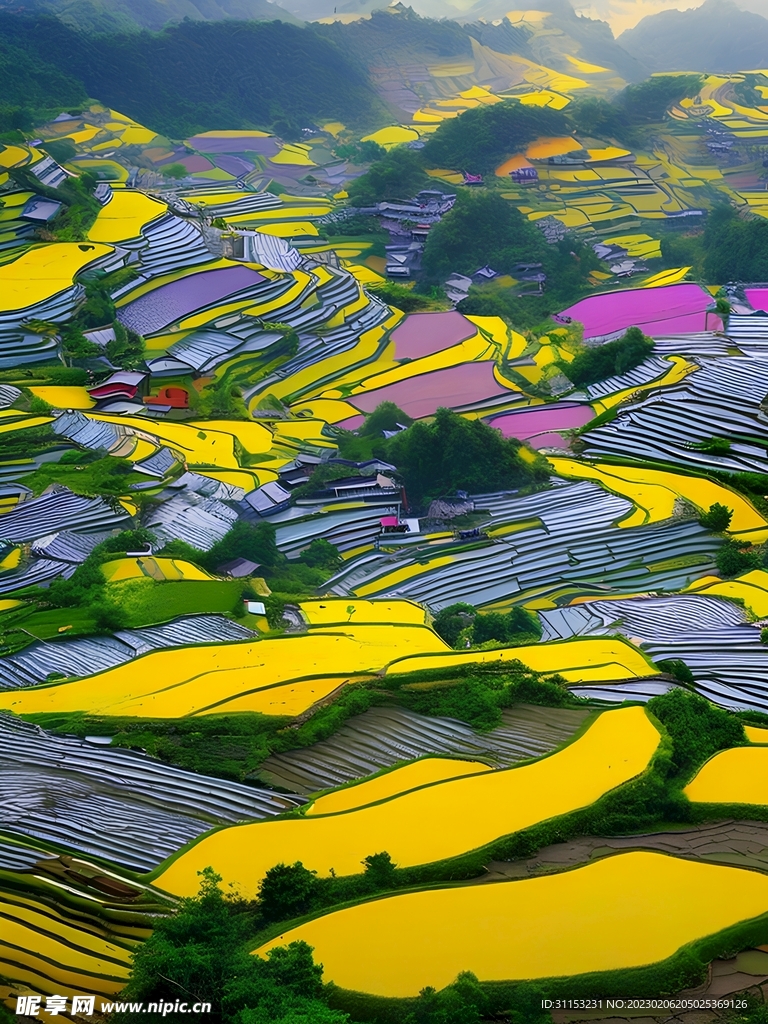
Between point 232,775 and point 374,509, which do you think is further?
point 374,509

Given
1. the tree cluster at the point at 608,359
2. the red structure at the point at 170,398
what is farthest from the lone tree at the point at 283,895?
the tree cluster at the point at 608,359

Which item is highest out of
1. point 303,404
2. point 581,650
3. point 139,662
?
point 581,650

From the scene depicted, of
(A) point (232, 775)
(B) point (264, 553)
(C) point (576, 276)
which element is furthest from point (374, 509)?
(C) point (576, 276)

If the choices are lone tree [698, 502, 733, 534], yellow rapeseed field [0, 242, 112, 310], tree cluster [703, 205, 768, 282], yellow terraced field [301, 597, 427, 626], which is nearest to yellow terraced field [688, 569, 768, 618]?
lone tree [698, 502, 733, 534]

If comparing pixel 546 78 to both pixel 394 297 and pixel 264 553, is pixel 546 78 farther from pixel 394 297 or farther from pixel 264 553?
pixel 264 553

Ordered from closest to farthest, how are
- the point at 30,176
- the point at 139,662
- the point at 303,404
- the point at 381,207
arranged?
the point at 139,662 → the point at 303,404 → the point at 30,176 → the point at 381,207

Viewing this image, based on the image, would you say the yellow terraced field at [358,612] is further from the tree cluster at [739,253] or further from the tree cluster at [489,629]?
the tree cluster at [739,253]

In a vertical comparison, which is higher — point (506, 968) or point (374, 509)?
point (506, 968)

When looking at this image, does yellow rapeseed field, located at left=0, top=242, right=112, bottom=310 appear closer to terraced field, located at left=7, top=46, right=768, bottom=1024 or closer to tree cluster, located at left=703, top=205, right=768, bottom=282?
terraced field, located at left=7, top=46, right=768, bottom=1024
